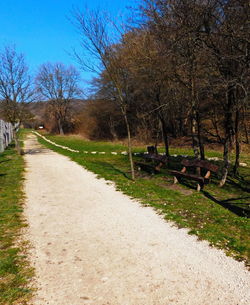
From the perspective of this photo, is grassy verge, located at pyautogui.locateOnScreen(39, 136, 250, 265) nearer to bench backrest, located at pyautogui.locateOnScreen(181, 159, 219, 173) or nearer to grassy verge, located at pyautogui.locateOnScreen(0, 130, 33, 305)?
bench backrest, located at pyautogui.locateOnScreen(181, 159, 219, 173)

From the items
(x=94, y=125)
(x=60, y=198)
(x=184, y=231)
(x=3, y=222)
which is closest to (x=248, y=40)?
(x=184, y=231)

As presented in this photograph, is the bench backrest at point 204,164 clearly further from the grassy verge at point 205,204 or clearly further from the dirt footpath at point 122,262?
the dirt footpath at point 122,262

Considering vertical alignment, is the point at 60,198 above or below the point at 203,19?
below

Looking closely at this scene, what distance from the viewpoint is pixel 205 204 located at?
608cm

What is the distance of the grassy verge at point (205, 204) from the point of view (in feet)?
13.0

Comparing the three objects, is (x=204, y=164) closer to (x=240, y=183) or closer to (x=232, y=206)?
(x=232, y=206)

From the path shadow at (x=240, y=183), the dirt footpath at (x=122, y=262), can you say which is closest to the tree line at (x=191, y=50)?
the path shadow at (x=240, y=183)

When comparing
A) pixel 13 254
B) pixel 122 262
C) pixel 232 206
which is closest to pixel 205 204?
pixel 232 206

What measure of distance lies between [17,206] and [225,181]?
23.1 ft

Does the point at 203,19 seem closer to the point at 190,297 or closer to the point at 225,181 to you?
the point at 225,181

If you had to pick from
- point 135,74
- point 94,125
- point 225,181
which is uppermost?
point 135,74

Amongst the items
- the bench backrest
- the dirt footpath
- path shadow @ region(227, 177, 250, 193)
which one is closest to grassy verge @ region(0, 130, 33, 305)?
the dirt footpath

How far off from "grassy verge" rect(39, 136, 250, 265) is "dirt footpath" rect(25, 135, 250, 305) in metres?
0.33

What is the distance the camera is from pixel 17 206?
571cm
